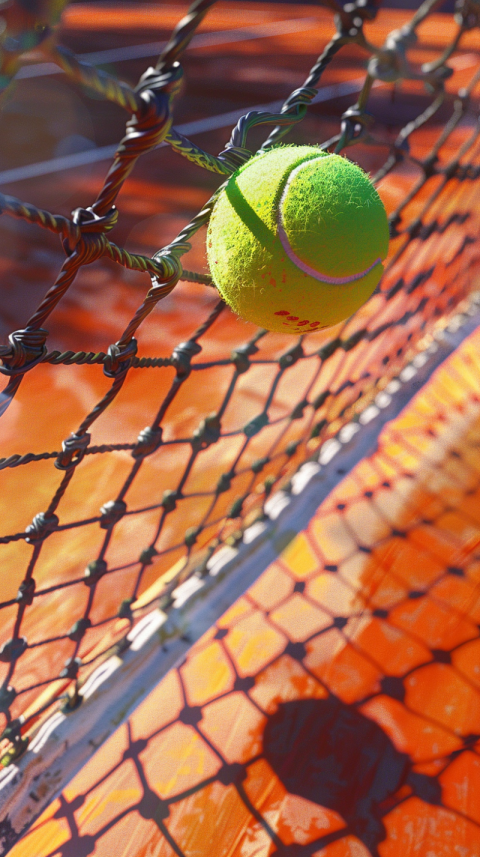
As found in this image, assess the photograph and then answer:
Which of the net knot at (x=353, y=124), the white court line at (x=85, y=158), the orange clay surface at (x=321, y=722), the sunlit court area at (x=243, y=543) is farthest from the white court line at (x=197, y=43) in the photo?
the orange clay surface at (x=321, y=722)

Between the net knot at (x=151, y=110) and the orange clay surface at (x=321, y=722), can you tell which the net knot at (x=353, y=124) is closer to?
the net knot at (x=151, y=110)

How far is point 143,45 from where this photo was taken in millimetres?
4793

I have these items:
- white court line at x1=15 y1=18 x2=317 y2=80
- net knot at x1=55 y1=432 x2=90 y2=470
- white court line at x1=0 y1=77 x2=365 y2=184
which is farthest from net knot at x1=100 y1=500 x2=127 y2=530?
white court line at x1=15 y1=18 x2=317 y2=80

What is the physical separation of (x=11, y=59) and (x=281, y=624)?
76 cm

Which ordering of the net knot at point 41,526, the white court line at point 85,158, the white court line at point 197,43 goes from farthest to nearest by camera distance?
the white court line at point 197,43 → the white court line at point 85,158 → the net knot at point 41,526

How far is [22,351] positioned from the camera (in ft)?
1.26

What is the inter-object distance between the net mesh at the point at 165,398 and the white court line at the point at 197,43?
286 centimetres

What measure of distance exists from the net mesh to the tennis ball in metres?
0.03

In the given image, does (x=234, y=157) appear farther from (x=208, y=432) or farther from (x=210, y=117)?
(x=210, y=117)

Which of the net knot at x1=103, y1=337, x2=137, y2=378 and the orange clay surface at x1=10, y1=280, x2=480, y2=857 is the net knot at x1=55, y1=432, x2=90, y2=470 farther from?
the orange clay surface at x1=10, y1=280, x2=480, y2=857

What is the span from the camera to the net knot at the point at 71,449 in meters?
0.53

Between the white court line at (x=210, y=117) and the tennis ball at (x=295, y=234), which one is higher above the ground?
the white court line at (x=210, y=117)

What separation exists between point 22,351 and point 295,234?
0.23m

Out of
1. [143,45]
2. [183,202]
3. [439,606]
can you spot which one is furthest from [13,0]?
[143,45]
